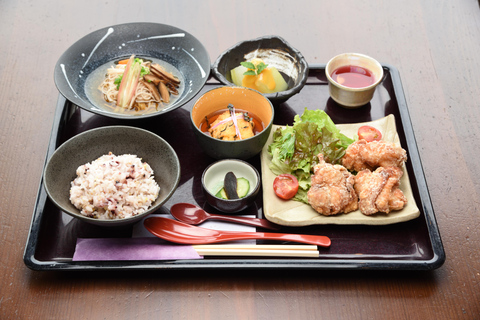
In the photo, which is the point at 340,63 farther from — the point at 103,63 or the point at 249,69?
the point at 103,63

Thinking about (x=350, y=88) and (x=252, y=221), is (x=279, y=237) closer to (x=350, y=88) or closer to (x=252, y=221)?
(x=252, y=221)

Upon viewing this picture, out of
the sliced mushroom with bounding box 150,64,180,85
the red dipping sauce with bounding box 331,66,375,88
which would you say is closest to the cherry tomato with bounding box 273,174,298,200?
the red dipping sauce with bounding box 331,66,375,88

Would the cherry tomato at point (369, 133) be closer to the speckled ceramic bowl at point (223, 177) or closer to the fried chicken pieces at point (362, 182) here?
the fried chicken pieces at point (362, 182)

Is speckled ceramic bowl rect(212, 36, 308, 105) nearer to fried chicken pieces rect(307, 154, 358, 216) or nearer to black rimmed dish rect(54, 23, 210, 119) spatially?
black rimmed dish rect(54, 23, 210, 119)

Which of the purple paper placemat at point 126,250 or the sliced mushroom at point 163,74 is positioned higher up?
the sliced mushroom at point 163,74

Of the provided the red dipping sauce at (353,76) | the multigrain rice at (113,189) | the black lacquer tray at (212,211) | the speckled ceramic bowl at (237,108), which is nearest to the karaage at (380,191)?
the black lacquer tray at (212,211)

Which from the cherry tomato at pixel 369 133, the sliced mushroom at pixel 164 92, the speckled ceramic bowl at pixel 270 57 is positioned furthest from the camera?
the speckled ceramic bowl at pixel 270 57

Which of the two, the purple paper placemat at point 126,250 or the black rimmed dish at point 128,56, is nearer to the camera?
the purple paper placemat at point 126,250

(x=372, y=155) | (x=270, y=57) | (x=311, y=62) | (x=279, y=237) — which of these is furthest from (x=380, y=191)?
(x=311, y=62)
